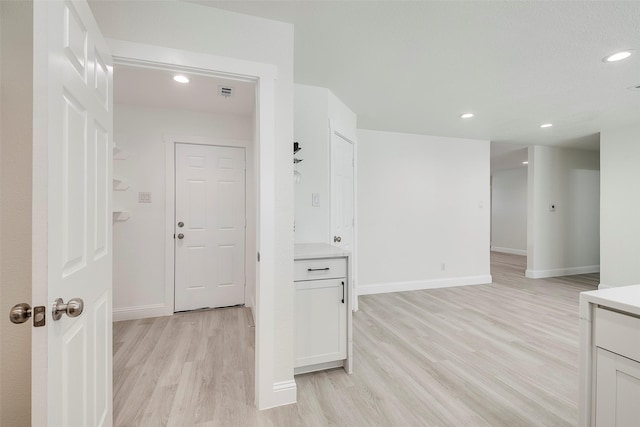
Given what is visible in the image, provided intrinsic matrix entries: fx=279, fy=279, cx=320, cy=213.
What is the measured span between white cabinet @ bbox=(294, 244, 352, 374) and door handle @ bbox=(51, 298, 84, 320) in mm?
1221

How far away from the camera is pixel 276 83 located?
Answer: 5.75 ft

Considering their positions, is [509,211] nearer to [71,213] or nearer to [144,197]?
[144,197]

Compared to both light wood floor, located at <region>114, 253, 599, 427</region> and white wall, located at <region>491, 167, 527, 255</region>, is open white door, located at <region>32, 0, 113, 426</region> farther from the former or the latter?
white wall, located at <region>491, 167, 527, 255</region>

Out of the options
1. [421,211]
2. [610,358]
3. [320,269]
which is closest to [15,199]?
[320,269]

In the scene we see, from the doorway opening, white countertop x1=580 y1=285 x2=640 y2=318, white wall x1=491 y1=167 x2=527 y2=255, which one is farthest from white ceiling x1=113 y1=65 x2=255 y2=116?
white wall x1=491 y1=167 x2=527 y2=255

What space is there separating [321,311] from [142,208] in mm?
2402

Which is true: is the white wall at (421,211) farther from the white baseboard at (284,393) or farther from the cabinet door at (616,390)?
the cabinet door at (616,390)

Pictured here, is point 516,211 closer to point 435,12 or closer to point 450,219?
point 450,219

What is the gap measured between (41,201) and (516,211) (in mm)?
9478

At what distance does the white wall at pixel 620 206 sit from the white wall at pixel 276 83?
508 centimetres

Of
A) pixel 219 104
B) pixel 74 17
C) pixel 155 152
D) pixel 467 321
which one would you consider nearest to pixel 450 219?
pixel 467 321

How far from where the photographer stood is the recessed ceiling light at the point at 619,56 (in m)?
2.04

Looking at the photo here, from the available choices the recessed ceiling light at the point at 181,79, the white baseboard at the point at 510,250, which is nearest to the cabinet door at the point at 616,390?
the recessed ceiling light at the point at 181,79

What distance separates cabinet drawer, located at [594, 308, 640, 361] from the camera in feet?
3.18
